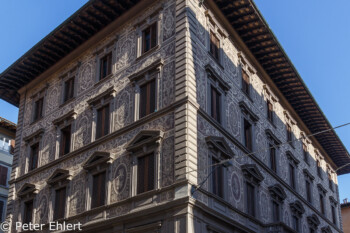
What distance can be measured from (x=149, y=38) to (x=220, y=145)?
611cm

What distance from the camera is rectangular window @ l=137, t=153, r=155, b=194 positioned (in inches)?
712

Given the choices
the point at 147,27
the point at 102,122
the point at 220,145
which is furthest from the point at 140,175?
the point at 147,27

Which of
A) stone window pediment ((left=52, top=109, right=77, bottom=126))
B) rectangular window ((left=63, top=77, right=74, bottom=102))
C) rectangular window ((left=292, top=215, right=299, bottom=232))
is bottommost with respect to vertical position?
rectangular window ((left=292, top=215, right=299, bottom=232))

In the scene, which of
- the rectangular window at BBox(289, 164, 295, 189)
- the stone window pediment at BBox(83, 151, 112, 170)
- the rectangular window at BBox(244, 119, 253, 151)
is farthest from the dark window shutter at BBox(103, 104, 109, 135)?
the rectangular window at BBox(289, 164, 295, 189)

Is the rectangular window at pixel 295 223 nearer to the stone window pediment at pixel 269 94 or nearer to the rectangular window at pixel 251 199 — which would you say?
the rectangular window at pixel 251 199

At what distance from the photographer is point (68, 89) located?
2531 cm

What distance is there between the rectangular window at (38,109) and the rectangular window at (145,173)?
33.3ft

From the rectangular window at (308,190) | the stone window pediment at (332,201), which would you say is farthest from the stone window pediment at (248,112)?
the stone window pediment at (332,201)

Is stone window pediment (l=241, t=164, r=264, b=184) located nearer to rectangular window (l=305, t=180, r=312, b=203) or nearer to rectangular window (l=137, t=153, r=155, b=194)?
rectangular window (l=137, t=153, r=155, b=194)

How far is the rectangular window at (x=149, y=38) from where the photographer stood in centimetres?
2109

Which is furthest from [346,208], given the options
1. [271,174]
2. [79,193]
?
[79,193]

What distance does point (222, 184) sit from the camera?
754 inches

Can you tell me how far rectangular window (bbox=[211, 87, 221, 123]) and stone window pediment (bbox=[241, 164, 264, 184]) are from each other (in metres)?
2.68

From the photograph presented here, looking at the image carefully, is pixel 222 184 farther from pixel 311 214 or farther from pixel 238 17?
pixel 311 214
